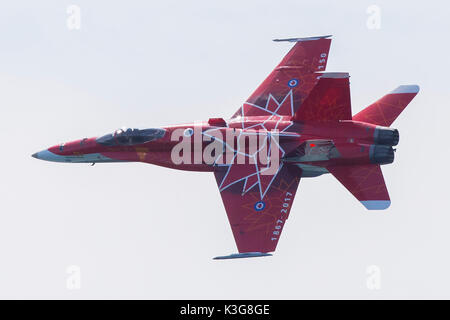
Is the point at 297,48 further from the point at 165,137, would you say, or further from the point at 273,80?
the point at 165,137

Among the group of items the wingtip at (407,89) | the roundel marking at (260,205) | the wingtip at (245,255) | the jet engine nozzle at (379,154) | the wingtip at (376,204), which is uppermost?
the wingtip at (407,89)

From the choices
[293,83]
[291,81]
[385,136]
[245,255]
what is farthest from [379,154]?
[245,255]

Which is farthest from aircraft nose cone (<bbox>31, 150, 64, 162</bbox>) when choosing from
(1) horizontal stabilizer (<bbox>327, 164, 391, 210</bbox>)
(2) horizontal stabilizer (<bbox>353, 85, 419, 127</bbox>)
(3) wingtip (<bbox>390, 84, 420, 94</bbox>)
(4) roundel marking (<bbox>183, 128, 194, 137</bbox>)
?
(3) wingtip (<bbox>390, 84, 420, 94</bbox>)

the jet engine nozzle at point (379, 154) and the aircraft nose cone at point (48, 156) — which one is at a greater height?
the aircraft nose cone at point (48, 156)

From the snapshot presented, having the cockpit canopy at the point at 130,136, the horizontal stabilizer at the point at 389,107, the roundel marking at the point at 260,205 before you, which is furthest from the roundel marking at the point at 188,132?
the horizontal stabilizer at the point at 389,107

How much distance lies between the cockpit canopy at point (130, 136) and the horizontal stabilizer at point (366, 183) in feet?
20.5

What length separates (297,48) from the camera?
42.2 metres

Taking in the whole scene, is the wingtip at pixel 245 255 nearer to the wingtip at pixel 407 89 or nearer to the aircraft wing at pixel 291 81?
the aircraft wing at pixel 291 81

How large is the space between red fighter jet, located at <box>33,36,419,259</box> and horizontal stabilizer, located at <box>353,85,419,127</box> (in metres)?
0.03

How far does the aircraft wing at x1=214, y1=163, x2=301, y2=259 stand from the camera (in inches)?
1502

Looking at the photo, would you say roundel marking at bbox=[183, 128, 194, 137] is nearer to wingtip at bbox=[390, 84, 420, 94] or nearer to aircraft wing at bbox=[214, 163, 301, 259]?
aircraft wing at bbox=[214, 163, 301, 259]

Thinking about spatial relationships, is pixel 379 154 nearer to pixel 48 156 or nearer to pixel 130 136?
pixel 130 136

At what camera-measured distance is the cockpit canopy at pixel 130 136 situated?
40.3 meters

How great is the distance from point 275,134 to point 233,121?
1761 mm
